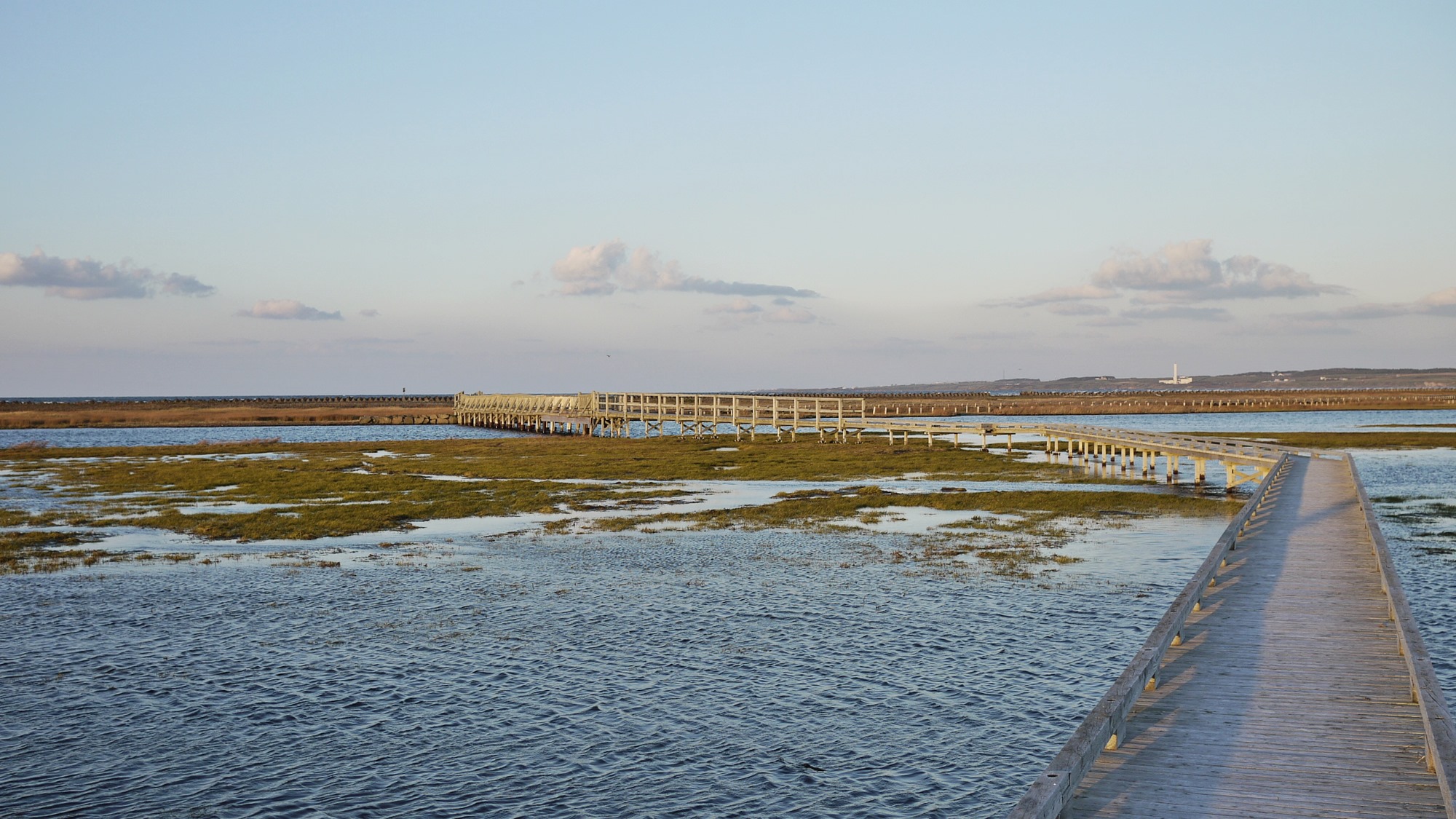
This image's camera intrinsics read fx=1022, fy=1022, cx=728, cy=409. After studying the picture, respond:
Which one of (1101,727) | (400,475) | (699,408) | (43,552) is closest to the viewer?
(1101,727)

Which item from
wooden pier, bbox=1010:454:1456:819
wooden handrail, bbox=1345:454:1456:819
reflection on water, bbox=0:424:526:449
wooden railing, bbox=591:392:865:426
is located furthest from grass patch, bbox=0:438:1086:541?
wooden handrail, bbox=1345:454:1456:819

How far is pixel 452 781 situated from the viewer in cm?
1044

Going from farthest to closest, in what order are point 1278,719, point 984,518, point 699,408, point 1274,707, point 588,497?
point 699,408 < point 588,497 < point 984,518 < point 1274,707 < point 1278,719

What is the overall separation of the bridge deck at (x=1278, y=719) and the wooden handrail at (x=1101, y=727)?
0.25 m

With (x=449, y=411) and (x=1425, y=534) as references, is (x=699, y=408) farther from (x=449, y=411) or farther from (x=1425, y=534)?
(x=449, y=411)

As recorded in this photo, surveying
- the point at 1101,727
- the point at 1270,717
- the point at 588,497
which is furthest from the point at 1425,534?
the point at 588,497

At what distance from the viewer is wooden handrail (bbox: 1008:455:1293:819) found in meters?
6.93

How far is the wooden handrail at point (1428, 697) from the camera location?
7.14 meters

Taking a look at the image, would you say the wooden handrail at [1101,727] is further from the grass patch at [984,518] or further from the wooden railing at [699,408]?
the wooden railing at [699,408]

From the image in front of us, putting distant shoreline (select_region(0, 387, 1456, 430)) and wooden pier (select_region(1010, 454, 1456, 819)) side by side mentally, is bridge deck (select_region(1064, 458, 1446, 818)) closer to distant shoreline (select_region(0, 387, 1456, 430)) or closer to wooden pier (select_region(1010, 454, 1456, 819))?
wooden pier (select_region(1010, 454, 1456, 819))

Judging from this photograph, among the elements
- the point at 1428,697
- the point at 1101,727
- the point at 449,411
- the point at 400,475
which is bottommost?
the point at 400,475

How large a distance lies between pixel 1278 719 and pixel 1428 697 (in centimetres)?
119

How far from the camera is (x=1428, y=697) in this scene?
837 cm

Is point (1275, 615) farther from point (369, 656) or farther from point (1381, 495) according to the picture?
point (1381, 495)
